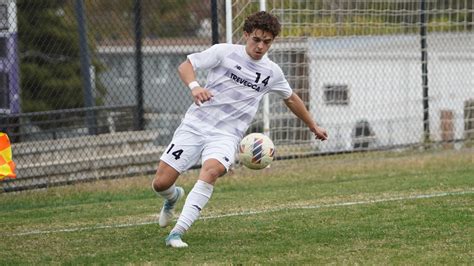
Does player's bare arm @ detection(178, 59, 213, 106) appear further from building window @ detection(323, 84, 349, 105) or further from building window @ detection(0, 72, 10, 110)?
building window @ detection(323, 84, 349, 105)

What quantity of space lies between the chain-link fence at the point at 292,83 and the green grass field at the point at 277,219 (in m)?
1.20

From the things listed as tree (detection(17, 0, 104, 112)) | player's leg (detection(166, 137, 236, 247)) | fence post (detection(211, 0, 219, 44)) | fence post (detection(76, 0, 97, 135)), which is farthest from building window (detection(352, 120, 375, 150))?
player's leg (detection(166, 137, 236, 247))

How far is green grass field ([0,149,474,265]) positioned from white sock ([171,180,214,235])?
184 millimetres

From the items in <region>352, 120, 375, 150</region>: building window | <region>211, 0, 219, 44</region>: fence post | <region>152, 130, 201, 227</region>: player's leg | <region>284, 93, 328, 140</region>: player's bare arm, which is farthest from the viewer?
<region>352, 120, 375, 150</region>: building window

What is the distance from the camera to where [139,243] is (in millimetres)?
7938

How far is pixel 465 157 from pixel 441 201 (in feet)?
14.3

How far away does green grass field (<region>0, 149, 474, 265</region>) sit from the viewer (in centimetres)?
727

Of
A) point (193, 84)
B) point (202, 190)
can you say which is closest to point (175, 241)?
point (202, 190)

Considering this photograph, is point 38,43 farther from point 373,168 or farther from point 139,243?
point 139,243

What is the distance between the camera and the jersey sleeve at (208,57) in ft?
26.0

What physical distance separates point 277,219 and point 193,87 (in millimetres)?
1906

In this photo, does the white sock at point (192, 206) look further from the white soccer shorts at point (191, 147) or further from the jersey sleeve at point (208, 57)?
the jersey sleeve at point (208, 57)

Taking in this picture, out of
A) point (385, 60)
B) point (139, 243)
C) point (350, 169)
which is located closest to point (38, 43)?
point (385, 60)

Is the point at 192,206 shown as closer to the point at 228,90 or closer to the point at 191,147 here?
the point at 191,147
